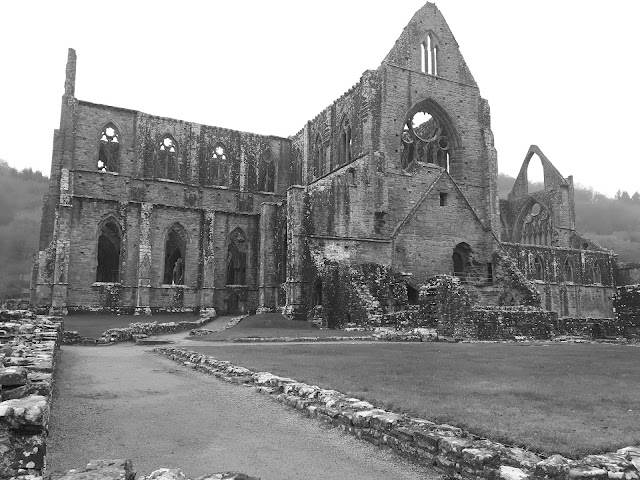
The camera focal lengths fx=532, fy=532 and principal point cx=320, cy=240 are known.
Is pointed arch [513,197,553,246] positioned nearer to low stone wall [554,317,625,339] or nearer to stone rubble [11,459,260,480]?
low stone wall [554,317,625,339]

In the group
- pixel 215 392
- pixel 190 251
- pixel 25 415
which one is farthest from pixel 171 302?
pixel 25 415

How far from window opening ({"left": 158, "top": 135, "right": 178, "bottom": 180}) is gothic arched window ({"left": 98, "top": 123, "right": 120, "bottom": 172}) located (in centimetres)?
317

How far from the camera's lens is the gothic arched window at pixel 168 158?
42.0 meters

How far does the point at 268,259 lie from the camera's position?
36.1m

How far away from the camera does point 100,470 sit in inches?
141

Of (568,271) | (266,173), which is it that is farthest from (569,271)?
(266,173)

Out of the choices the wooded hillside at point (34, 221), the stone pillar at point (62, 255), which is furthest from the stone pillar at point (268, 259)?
the wooded hillside at point (34, 221)

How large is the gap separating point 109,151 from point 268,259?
15286 millimetres

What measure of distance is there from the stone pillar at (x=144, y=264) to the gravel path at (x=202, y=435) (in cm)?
2638

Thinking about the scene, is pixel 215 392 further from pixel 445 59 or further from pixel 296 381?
pixel 445 59

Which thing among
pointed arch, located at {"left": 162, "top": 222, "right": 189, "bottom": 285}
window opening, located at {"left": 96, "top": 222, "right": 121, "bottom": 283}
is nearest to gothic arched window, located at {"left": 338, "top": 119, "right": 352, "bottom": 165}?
pointed arch, located at {"left": 162, "top": 222, "right": 189, "bottom": 285}

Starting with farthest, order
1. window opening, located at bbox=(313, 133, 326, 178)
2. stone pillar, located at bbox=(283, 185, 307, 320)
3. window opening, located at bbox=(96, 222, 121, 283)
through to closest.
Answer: window opening, located at bbox=(313, 133, 326, 178), window opening, located at bbox=(96, 222, 121, 283), stone pillar, located at bbox=(283, 185, 307, 320)

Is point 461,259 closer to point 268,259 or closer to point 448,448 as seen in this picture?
point 268,259

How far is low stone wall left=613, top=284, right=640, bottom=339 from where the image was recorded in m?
21.5
